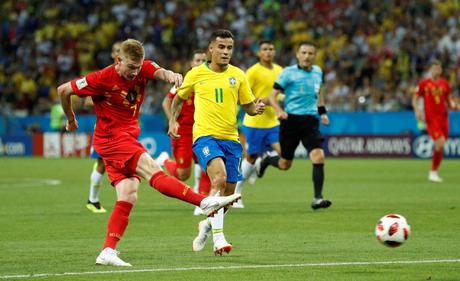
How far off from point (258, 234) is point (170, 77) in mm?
3528

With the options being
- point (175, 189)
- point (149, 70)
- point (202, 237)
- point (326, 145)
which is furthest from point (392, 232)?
point (326, 145)

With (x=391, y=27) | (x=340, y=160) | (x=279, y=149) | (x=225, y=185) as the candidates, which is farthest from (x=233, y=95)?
(x=391, y=27)

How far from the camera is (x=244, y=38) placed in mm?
37688

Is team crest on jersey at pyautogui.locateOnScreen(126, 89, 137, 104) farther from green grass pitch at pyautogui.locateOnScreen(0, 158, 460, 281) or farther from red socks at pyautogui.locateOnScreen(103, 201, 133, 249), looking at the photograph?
green grass pitch at pyautogui.locateOnScreen(0, 158, 460, 281)

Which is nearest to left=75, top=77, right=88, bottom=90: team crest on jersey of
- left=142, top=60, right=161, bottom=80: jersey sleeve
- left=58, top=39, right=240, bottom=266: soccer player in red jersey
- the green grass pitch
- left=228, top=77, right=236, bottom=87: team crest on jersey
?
left=58, top=39, right=240, bottom=266: soccer player in red jersey

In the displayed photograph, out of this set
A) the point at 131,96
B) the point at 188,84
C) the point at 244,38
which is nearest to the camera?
the point at 131,96

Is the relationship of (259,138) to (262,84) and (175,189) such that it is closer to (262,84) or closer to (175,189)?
(262,84)

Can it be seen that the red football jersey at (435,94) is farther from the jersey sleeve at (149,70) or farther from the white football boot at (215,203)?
the white football boot at (215,203)

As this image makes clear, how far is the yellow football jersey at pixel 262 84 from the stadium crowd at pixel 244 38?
1421cm

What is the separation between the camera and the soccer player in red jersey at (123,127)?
9.72m

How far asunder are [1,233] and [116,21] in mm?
28597

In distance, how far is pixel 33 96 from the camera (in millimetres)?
39656

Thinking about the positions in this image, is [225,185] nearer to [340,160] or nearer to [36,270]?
[36,270]

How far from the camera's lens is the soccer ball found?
980cm
